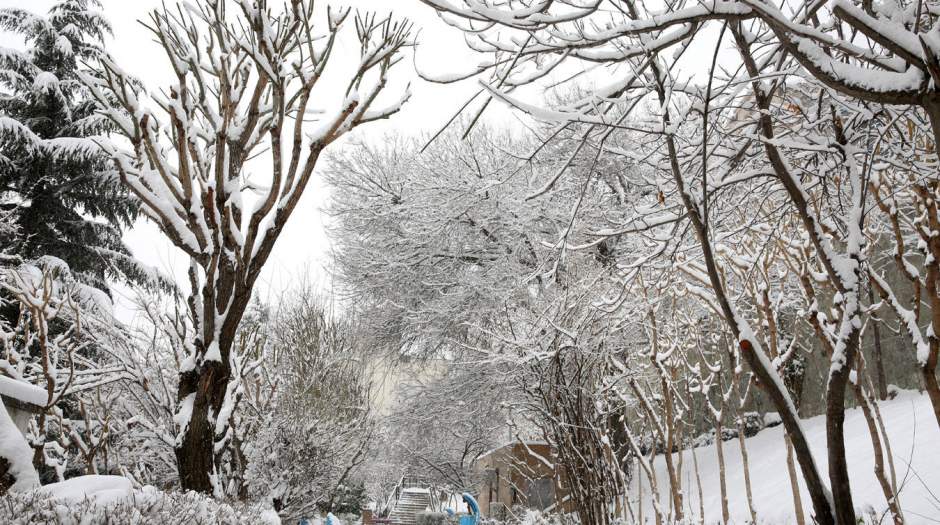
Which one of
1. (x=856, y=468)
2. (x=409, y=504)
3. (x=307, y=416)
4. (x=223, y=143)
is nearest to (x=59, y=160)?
(x=307, y=416)

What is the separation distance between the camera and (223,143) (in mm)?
→ 4305

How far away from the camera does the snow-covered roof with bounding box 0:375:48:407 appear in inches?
130

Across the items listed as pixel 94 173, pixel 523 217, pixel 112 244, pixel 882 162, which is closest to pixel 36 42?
pixel 94 173

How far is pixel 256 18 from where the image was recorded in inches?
167

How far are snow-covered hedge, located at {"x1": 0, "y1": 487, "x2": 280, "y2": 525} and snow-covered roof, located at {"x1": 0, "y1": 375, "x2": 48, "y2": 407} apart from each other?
1.48m

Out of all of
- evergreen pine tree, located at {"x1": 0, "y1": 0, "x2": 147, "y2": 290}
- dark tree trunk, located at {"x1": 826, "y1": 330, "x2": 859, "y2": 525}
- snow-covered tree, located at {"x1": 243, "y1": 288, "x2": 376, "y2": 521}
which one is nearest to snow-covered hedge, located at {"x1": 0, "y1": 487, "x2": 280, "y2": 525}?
dark tree trunk, located at {"x1": 826, "y1": 330, "x2": 859, "y2": 525}

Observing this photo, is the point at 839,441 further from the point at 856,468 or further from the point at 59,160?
the point at 59,160

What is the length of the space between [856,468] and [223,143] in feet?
21.2

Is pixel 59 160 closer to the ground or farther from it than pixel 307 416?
farther from it

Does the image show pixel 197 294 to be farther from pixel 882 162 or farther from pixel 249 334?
pixel 882 162

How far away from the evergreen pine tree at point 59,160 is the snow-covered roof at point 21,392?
7535mm

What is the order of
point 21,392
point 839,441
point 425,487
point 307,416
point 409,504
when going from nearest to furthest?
point 839,441, point 21,392, point 307,416, point 409,504, point 425,487

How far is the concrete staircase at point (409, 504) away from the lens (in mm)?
21094

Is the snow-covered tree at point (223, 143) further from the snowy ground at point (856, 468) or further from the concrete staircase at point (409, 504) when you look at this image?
the concrete staircase at point (409, 504)
